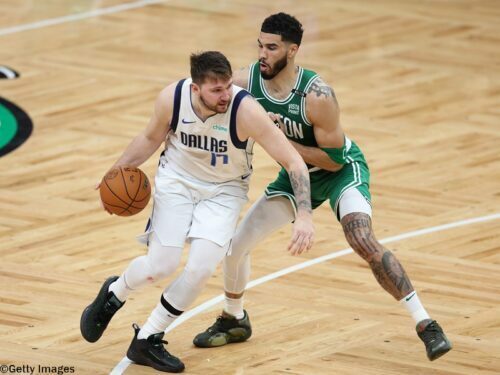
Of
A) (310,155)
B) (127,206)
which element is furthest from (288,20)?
(127,206)

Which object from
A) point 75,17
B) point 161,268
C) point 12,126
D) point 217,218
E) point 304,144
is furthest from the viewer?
point 75,17

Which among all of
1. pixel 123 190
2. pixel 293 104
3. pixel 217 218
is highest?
pixel 293 104

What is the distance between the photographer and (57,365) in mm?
7762

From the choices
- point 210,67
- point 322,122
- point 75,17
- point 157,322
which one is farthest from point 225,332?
point 75,17

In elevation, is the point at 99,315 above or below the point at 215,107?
below

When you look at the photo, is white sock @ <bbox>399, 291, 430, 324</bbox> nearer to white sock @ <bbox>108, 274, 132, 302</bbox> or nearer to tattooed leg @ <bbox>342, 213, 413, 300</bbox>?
tattooed leg @ <bbox>342, 213, 413, 300</bbox>

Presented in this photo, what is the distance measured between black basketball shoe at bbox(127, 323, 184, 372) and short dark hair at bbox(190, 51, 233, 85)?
157 cm

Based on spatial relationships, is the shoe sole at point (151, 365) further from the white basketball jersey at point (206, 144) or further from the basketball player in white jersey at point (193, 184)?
the white basketball jersey at point (206, 144)

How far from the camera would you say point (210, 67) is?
7.42 metres

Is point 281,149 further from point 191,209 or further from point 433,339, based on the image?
point 433,339

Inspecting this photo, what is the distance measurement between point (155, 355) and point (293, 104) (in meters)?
1.74

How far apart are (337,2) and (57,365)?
39.9 ft

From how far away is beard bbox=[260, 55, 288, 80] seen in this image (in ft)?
26.1

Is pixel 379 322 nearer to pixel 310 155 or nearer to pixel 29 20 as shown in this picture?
pixel 310 155
